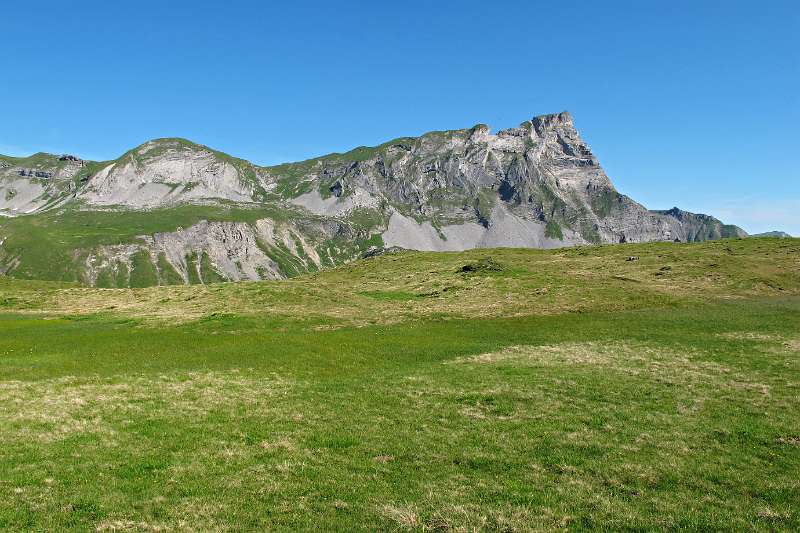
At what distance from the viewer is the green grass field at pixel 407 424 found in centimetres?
1549

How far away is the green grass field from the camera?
50.8ft

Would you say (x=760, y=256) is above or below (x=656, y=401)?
above

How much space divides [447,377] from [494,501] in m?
18.8

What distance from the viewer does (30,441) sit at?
21641mm

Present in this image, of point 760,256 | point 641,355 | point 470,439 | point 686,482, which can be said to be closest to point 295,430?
point 470,439

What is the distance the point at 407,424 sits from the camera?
79.6 feet

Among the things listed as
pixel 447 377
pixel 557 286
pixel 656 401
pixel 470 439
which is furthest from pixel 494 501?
pixel 557 286

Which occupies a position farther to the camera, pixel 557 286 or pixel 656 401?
pixel 557 286

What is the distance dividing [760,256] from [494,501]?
121 metres

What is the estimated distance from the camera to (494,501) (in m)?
16.0

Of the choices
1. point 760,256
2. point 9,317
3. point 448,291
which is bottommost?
point 9,317

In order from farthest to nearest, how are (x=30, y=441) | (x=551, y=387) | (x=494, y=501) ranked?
(x=551, y=387) → (x=30, y=441) → (x=494, y=501)

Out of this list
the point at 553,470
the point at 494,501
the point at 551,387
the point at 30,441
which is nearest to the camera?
the point at 494,501

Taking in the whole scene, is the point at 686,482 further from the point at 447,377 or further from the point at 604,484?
the point at 447,377
